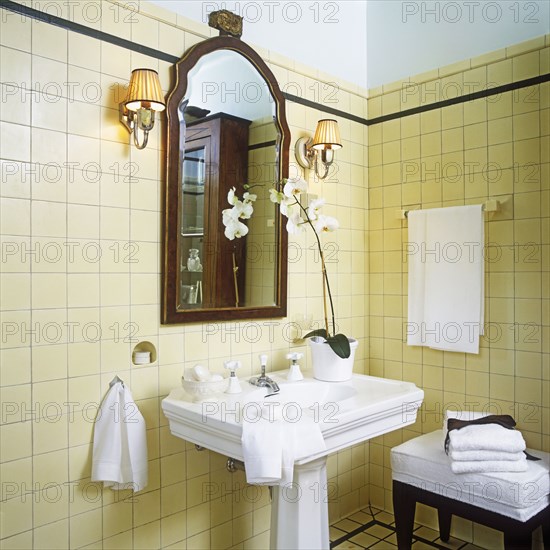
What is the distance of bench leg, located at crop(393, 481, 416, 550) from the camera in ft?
7.31

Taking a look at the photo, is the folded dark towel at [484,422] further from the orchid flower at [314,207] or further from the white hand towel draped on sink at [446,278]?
the orchid flower at [314,207]

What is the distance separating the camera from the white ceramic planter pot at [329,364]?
7.22 ft

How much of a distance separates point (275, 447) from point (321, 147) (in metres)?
1.43

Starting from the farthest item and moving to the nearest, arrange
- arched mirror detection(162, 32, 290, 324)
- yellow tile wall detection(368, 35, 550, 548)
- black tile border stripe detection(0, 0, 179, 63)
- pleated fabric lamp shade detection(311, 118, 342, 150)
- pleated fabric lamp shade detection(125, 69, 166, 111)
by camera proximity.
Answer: pleated fabric lamp shade detection(311, 118, 342, 150) < yellow tile wall detection(368, 35, 550, 548) < arched mirror detection(162, 32, 290, 324) < pleated fabric lamp shade detection(125, 69, 166, 111) < black tile border stripe detection(0, 0, 179, 63)

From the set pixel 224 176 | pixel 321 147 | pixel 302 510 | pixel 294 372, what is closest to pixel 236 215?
pixel 224 176

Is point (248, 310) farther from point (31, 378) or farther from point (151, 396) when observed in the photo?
point (31, 378)

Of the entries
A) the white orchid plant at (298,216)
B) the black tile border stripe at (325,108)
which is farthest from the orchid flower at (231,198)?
the black tile border stripe at (325,108)

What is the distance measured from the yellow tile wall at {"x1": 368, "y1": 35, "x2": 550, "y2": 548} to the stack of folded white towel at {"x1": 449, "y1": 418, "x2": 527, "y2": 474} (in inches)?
15.3

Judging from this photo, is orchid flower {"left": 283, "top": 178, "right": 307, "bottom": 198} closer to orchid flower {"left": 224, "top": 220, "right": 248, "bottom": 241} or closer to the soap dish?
orchid flower {"left": 224, "top": 220, "right": 248, "bottom": 241}

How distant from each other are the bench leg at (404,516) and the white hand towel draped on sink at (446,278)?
694 millimetres

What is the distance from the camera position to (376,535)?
2.57 meters

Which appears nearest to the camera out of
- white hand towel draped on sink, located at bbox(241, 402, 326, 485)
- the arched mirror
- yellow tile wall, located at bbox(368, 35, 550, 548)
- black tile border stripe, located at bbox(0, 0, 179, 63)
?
white hand towel draped on sink, located at bbox(241, 402, 326, 485)

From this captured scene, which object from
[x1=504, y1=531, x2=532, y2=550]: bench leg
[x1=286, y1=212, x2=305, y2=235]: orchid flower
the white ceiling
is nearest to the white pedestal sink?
[x1=504, y1=531, x2=532, y2=550]: bench leg

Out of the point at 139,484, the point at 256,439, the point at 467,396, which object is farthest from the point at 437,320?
the point at 139,484
